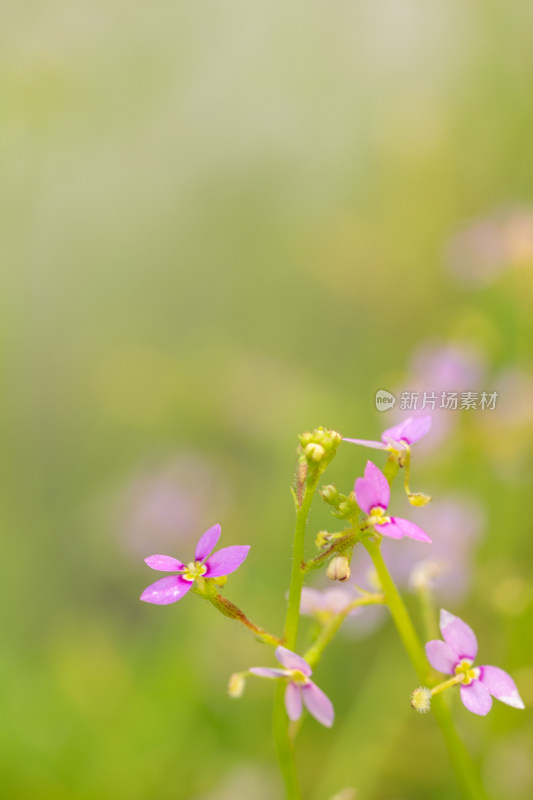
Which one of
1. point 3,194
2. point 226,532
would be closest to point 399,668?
point 226,532

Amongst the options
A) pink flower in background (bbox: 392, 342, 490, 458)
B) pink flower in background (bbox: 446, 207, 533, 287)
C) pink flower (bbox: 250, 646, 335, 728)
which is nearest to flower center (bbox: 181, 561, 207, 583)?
pink flower (bbox: 250, 646, 335, 728)

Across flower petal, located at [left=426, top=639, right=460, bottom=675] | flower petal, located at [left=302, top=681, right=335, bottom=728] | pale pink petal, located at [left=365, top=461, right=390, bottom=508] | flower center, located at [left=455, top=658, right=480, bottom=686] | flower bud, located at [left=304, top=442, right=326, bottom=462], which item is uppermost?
flower bud, located at [left=304, top=442, right=326, bottom=462]

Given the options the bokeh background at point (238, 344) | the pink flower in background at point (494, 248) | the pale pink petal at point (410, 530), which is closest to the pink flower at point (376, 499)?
the pale pink petal at point (410, 530)

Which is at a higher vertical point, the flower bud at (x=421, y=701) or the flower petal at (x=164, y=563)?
the flower petal at (x=164, y=563)

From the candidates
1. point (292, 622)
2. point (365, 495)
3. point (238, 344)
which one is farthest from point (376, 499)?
point (238, 344)

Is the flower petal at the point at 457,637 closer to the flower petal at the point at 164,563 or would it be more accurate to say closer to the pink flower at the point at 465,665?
the pink flower at the point at 465,665

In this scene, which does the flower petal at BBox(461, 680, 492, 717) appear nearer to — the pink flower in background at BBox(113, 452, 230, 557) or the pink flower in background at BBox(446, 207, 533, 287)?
the pink flower in background at BBox(446, 207, 533, 287)
